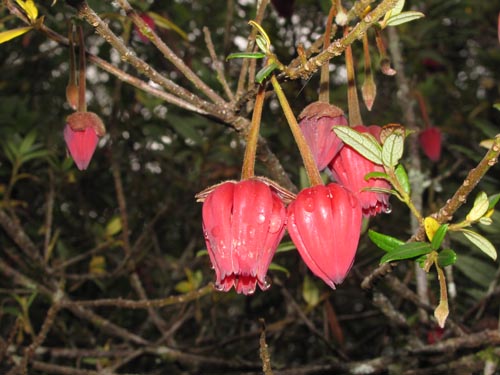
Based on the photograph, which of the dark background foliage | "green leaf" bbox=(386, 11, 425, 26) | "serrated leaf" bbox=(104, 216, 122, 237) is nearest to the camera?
"green leaf" bbox=(386, 11, 425, 26)

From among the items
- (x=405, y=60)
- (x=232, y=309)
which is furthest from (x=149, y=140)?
(x=405, y=60)

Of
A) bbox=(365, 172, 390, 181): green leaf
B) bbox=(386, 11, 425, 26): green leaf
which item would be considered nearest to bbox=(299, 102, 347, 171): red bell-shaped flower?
bbox=(365, 172, 390, 181): green leaf

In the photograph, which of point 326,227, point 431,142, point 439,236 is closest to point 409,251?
point 439,236

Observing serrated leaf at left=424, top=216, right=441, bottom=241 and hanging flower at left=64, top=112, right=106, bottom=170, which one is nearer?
serrated leaf at left=424, top=216, right=441, bottom=241

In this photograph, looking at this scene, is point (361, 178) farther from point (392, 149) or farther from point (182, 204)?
point (182, 204)

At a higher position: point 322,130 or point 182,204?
point 322,130

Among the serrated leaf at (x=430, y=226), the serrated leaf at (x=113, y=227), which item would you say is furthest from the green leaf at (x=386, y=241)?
the serrated leaf at (x=113, y=227)

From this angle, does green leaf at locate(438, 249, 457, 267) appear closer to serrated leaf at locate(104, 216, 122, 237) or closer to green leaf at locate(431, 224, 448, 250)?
green leaf at locate(431, 224, 448, 250)

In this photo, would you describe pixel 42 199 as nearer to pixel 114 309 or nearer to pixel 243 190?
pixel 114 309
